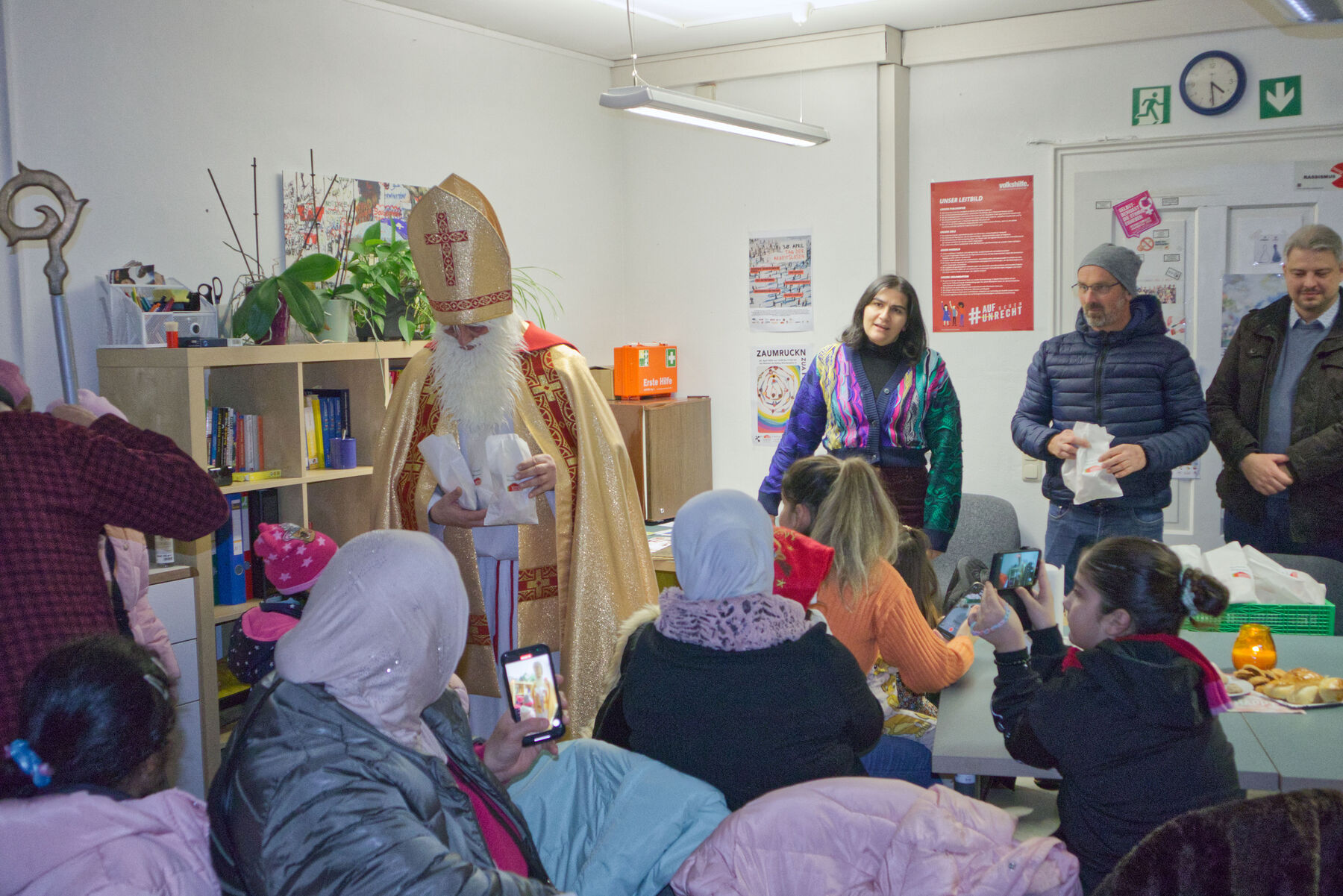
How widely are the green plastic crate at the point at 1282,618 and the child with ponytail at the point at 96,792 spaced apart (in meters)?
2.44

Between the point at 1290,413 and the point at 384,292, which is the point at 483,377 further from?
the point at 1290,413

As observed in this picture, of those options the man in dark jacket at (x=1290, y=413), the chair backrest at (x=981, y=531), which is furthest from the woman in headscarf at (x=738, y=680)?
the chair backrest at (x=981, y=531)

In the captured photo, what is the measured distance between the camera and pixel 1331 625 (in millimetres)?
2820

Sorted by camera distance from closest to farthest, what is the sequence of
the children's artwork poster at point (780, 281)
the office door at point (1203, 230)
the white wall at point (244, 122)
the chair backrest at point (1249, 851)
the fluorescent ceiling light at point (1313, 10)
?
1. the chair backrest at point (1249, 851)
2. the fluorescent ceiling light at point (1313, 10)
3. the white wall at point (244, 122)
4. the office door at point (1203, 230)
5. the children's artwork poster at point (780, 281)

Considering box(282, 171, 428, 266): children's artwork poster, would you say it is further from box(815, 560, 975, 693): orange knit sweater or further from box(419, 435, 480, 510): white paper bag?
box(815, 560, 975, 693): orange knit sweater

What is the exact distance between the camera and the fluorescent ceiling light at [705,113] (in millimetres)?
3553

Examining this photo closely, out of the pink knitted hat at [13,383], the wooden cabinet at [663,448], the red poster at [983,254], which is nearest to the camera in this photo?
the pink knitted hat at [13,383]

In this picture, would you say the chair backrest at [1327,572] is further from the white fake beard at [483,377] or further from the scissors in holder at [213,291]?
the scissors in holder at [213,291]

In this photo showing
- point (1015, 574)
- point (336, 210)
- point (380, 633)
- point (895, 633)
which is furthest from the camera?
point (336, 210)

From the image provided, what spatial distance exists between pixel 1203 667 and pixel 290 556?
208 centimetres

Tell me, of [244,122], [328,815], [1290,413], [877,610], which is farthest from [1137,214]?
[328,815]

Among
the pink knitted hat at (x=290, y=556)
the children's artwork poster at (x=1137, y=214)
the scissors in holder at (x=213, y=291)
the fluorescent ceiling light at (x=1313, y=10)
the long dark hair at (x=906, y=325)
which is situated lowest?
the pink knitted hat at (x=290, y=556)

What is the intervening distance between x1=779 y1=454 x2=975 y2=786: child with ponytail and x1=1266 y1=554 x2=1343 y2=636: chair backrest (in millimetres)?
1247

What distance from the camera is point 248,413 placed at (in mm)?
3654
